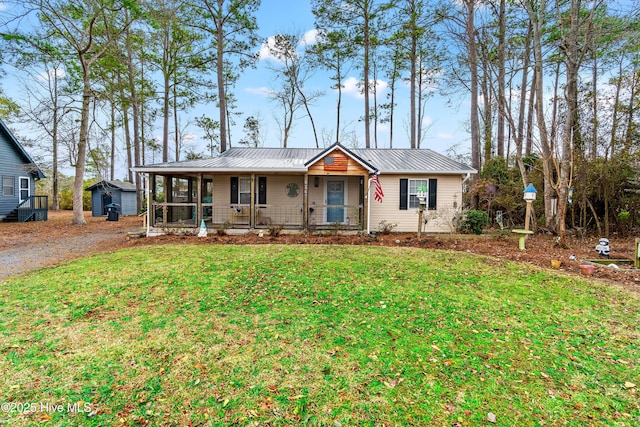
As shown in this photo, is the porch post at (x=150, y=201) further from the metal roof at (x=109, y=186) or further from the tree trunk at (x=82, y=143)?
the metal roof at (x=109, y=186)

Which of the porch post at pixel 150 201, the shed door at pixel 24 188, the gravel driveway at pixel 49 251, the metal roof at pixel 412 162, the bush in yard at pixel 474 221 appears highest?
the metal roof at pixel 412 162

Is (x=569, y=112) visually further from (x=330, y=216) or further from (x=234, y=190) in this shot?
(x=234, y=190)

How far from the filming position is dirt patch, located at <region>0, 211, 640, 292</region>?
7.09 metres

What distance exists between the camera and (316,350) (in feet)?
11.1

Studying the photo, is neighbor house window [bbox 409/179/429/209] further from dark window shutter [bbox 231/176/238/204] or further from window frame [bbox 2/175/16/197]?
window frame [bbox 2/175/16/197]

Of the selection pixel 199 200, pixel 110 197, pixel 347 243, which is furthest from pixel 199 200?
pixel 110 197

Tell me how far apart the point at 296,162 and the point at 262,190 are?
191 centimetres

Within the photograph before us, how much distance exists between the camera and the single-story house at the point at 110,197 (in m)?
21.1

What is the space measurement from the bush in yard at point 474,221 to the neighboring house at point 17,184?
2296cm

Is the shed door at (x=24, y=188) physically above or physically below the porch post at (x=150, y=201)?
above

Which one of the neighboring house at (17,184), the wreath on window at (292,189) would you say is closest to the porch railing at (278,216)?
the wreath on window at (292,189)

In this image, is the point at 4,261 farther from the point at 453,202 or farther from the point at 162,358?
the point at 453,202

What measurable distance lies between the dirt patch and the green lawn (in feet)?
5.26

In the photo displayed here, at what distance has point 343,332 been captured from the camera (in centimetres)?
381
